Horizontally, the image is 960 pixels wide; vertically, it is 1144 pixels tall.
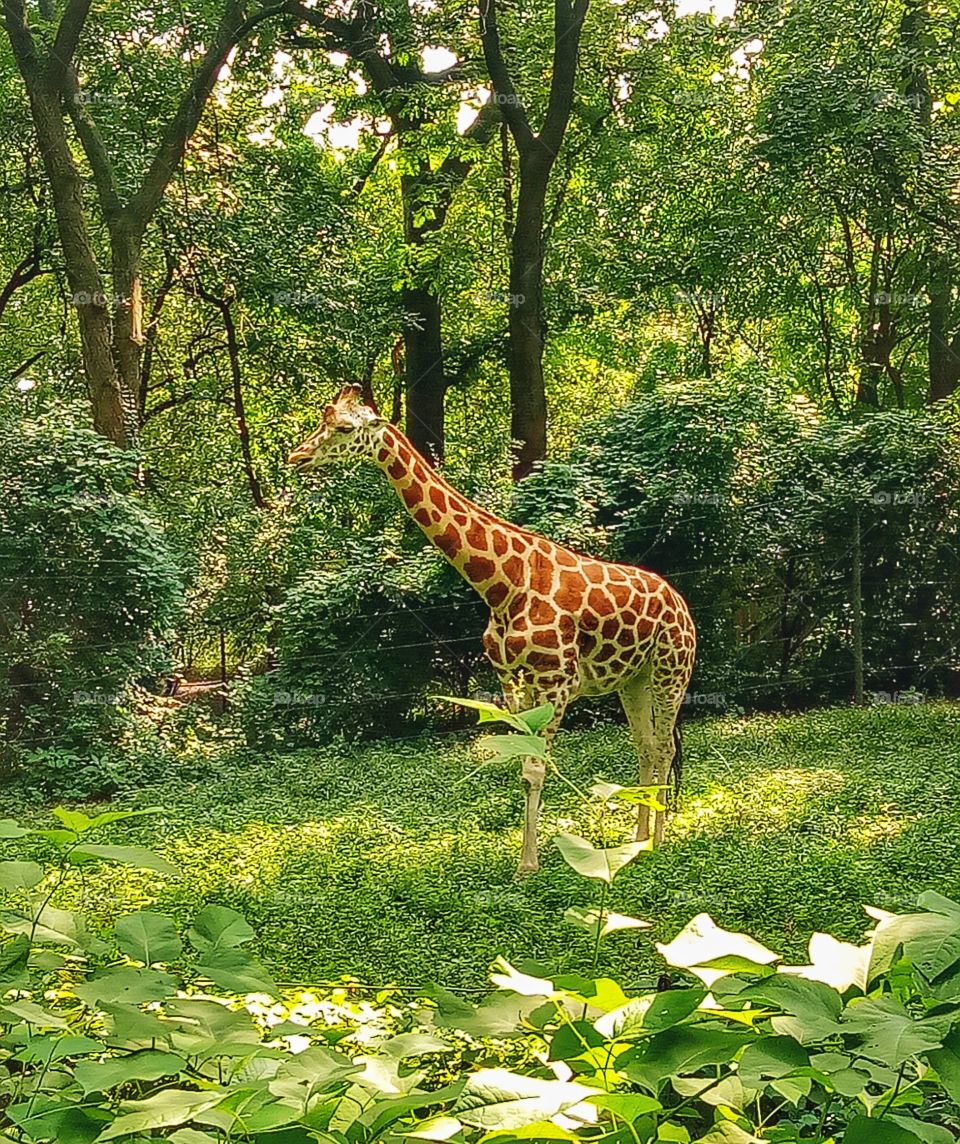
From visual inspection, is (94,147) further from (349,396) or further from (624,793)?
(624,793)

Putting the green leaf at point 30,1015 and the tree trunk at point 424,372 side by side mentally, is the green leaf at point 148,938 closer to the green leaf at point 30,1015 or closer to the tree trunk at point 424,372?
the green leaf at point 30,1015

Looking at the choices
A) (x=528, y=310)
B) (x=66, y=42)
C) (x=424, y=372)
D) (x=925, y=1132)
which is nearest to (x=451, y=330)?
(x=424, y=372)

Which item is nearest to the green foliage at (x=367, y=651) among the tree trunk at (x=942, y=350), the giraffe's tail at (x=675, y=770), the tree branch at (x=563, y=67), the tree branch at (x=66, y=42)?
the giraffe's tail at (x=675, y=770)

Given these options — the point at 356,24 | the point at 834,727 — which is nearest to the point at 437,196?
the point at 356,24

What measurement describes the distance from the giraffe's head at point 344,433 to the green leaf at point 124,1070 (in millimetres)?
2934

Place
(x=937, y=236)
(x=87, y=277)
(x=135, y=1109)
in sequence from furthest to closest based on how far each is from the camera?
(x=937, y=236) < (x=87, y=277) < (x=135, y=1109)

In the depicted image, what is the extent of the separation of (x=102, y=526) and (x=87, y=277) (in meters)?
1.84

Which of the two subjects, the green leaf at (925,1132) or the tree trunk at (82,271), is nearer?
the green leaf at (925,1132)

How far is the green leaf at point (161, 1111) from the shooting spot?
16.5 inches

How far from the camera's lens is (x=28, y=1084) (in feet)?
1.84

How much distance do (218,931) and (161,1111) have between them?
154mm

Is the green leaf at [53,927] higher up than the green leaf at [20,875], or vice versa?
the green leaf at [20,875]

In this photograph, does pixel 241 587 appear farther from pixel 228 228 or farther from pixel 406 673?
pixel 228 228

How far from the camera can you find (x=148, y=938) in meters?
0.57
